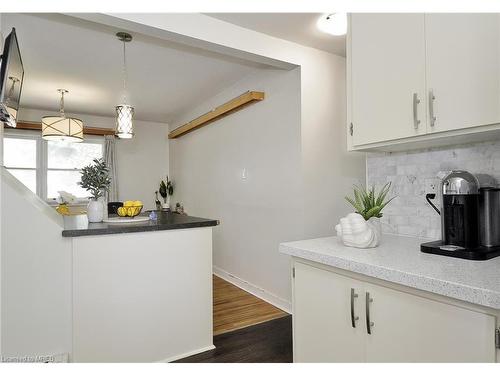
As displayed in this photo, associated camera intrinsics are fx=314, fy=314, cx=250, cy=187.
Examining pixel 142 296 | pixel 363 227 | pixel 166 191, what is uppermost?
pixel 166 191

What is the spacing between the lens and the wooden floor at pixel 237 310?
266 centimetres

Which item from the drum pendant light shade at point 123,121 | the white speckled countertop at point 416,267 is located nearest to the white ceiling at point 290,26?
the drum pendant light shade at point 123,121

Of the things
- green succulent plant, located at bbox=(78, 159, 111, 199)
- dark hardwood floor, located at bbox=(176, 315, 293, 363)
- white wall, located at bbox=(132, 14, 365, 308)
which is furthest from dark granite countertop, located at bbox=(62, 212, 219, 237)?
white wall, located at bbox=(132, 14, 365, 308)

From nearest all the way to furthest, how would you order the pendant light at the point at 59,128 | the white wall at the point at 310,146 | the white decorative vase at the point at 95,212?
1. the white decorative vase at the point at 95,212
2. the white wall at the point at 310,146
3. the pendant light at the point at 59,128

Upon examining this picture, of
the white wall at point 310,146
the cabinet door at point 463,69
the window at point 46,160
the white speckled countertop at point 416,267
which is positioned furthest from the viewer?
the window at point 46,160

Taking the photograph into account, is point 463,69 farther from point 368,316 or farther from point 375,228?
point 368,316

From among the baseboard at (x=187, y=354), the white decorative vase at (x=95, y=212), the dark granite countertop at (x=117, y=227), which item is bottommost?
the baseboard at (x=187, y=354)

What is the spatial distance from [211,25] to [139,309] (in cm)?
206

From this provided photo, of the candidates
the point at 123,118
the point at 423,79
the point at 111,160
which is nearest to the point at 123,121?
the point at 123,118

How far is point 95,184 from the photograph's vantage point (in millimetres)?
2129

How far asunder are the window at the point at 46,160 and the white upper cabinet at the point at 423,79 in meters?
4.71

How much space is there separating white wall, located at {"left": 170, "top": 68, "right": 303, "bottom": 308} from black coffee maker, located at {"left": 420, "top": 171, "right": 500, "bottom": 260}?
1.51 m

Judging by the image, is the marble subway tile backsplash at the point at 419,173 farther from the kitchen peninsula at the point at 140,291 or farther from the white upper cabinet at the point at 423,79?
the kitchen peninsula at the point at 140,291

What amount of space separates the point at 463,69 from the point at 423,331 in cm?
102
